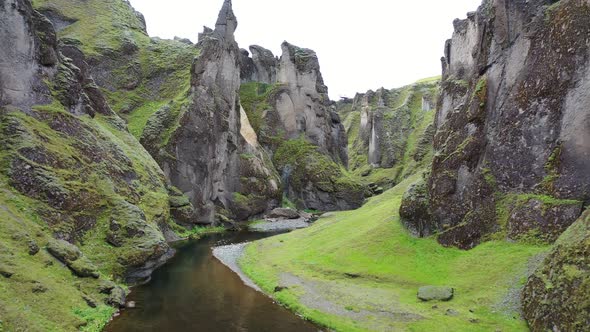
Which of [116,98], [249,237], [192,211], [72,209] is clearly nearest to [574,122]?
[72,209]

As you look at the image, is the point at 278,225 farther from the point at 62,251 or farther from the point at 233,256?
the point at 62,251

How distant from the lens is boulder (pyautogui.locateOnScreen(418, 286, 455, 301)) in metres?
33.3

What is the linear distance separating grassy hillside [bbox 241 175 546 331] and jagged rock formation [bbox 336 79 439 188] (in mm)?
81823

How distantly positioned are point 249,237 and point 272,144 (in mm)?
49833

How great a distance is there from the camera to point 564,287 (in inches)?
957

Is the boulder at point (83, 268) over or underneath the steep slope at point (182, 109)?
underneath

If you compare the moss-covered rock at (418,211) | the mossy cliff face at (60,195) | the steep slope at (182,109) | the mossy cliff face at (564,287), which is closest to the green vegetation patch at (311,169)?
the steep slope at (182,109)

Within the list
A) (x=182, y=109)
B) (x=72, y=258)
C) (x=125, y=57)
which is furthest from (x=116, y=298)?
(x=125, y=57)

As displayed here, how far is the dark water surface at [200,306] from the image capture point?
30.7 m

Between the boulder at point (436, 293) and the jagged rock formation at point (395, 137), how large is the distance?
3633 inches

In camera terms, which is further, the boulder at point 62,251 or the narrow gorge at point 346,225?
the boulder at point 62,251

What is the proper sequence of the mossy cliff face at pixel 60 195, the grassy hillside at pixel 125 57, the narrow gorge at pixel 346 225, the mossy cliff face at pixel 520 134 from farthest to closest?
the grassy hillside at pixel 125 57 < the mossy cliff face at pixel 520 134 < the narrow gorge at pixel 346 225 < the mossy cliff face at pixel 60 195

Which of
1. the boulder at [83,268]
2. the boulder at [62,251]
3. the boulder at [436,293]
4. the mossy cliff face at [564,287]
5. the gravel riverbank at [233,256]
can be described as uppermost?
the boulder at [62,251]

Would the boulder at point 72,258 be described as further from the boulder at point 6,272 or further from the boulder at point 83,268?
the boulder at point 6,272
